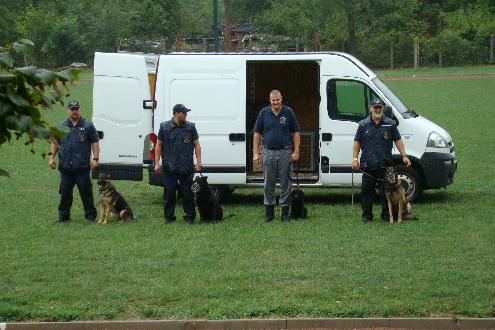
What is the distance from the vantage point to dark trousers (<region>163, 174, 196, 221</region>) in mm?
14258

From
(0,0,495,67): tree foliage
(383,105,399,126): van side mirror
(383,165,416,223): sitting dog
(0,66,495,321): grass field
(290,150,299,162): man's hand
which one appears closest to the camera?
(0,66,495,321): grass field

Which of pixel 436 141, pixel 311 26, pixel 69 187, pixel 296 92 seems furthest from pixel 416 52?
pixel 69 187

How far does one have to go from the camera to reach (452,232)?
1284 centimetres

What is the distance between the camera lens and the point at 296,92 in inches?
696

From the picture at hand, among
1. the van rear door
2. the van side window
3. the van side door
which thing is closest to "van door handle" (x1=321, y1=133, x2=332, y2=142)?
the van side door

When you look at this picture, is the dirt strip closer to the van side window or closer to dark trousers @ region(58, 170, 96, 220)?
dark trousers @ region(58, 170, 96, 220)

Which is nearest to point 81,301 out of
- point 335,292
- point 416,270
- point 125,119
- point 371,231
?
point 335,292

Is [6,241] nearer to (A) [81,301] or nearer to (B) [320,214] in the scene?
(A) [81,301]

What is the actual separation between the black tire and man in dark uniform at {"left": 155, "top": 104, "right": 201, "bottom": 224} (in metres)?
3.33

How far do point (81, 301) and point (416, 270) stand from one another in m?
3.51

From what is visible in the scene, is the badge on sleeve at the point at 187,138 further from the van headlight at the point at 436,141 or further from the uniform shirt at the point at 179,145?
the van headlight at the point at 436,141

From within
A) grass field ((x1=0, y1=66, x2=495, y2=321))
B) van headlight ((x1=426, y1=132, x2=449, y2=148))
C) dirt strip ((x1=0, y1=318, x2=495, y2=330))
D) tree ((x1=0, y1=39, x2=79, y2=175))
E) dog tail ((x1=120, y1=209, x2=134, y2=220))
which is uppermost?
tree ((x1=0, y1=39, x2=79, y2=175))

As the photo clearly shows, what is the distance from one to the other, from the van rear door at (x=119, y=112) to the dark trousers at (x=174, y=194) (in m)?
1.90

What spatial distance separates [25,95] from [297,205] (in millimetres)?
9269
